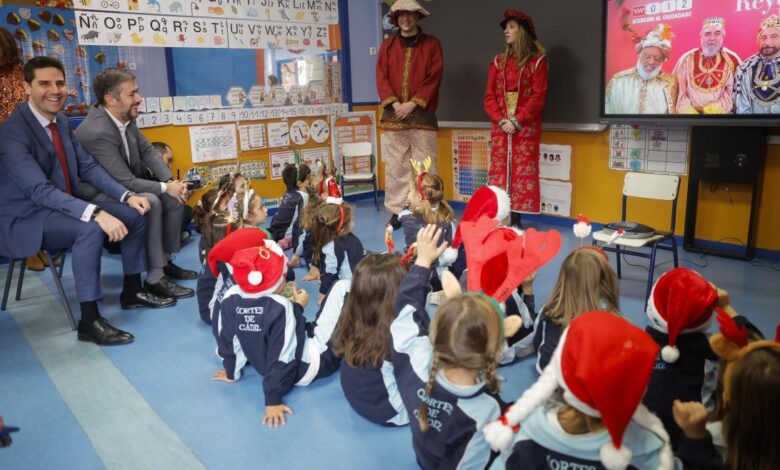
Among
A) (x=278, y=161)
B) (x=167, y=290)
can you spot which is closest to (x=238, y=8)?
(x=278, y=161)

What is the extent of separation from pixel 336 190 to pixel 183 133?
86.9 inches

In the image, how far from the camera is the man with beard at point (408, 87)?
4.91m

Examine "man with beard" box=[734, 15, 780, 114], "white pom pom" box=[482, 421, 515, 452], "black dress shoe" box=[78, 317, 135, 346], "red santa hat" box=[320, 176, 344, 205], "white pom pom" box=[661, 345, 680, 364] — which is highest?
"man with beard" box=[734, 15, 780, 114]

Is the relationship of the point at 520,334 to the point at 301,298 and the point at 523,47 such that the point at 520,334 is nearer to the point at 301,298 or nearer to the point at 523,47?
the point at 301,298

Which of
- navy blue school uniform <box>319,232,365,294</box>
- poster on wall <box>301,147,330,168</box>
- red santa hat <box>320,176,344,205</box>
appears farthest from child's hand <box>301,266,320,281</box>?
poster on wall <box>301,147,330,168</box>

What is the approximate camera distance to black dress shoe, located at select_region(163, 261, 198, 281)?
12.7 feet

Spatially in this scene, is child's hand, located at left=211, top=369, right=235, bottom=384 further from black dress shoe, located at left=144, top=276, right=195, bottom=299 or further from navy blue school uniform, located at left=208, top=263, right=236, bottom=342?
black dress shoe, located at left=144, top=276, right=195, bottom=299

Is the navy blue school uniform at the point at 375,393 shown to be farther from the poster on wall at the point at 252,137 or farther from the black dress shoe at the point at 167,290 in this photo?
the poster on wall at the point at 252,137

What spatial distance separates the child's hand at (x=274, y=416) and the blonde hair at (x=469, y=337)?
3.08 feet

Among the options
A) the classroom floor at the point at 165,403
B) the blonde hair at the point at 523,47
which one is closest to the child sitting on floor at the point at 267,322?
the classroom floor at the point at 165,403

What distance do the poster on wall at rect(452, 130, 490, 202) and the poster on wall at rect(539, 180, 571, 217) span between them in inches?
25.4

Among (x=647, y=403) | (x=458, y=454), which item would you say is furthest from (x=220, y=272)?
(x=647, y=403)

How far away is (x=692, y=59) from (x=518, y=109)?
1.26m

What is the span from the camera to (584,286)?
1946 mm
